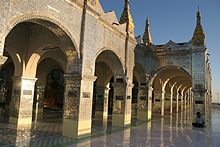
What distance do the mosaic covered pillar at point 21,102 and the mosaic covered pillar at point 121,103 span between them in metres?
4.48

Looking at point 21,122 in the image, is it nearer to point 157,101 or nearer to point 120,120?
point 120,120

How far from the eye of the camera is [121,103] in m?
11.4

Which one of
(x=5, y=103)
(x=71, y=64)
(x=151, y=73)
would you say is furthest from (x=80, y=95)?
(x=5, y=103)

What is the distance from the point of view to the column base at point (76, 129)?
→ 25.8 ft

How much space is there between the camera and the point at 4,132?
8523 millimetres

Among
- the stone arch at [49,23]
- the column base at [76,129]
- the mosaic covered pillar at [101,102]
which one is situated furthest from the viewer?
the mosaic covered pillar at [101,102]

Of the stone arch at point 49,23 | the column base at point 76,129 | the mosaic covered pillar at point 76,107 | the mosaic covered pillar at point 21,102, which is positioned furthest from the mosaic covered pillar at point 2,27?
the mosaic covered pillar at point 21,102

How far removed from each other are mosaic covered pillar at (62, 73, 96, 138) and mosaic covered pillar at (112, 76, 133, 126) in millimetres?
3245

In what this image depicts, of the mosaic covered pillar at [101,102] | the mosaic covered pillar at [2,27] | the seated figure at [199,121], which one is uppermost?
the mosaic covered pillar at [2,27]

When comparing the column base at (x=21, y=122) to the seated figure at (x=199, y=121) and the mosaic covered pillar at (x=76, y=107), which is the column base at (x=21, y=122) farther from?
the seated figure at (x=199, y=121)

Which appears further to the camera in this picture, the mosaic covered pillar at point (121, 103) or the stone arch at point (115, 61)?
the mosaic covered pillar at point (121, 103)

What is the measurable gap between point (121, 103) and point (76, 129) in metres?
4.05

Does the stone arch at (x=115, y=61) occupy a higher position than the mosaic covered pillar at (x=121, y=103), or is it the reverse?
the stone arch at (x=115, y=61)

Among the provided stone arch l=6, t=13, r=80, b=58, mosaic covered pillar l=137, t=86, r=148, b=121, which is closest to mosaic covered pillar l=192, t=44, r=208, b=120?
mosaic covered pillar l=137, t=86, r=148, b=121
